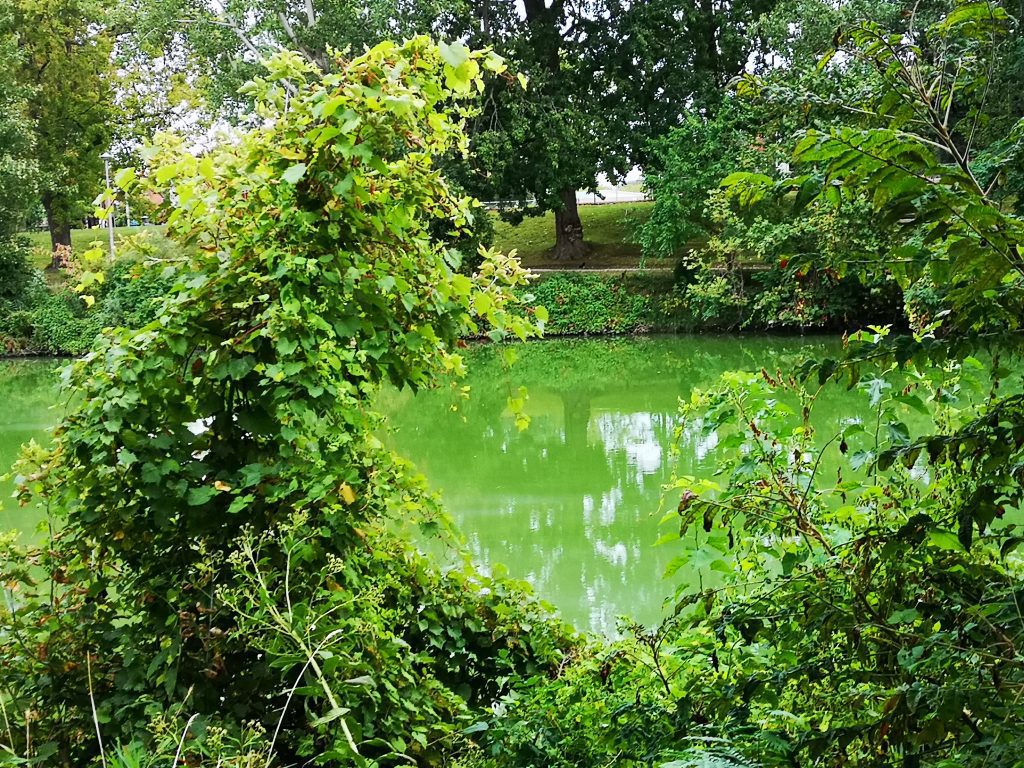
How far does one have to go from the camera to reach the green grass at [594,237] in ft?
72.1

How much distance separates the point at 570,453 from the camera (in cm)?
866

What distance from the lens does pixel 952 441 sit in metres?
1.41

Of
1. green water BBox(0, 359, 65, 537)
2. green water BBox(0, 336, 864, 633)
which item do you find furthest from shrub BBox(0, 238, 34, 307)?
green water BBox(0, 336, 864, 633)

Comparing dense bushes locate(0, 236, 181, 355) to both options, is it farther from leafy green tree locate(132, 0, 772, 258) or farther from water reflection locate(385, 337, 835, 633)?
water reflection locate(385, 337, 835, 633)

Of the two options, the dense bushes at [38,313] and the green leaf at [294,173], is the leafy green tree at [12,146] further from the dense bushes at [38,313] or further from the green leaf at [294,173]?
the green leaf at [294,173]

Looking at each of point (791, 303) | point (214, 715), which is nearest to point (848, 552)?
point (214, 715)

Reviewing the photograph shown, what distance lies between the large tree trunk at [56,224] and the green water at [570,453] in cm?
957

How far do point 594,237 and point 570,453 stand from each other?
16.4m

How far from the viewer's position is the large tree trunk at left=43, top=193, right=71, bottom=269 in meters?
24.6

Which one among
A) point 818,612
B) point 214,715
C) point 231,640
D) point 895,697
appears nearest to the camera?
point 895,697

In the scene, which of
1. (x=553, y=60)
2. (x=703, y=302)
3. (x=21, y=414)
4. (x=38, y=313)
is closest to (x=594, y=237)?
(x=553, y=60)

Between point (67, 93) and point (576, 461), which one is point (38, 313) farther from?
point (576, 461)

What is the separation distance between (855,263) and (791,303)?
15876 mm

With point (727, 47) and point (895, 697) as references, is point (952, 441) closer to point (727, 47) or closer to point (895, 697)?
point (895, 697)
